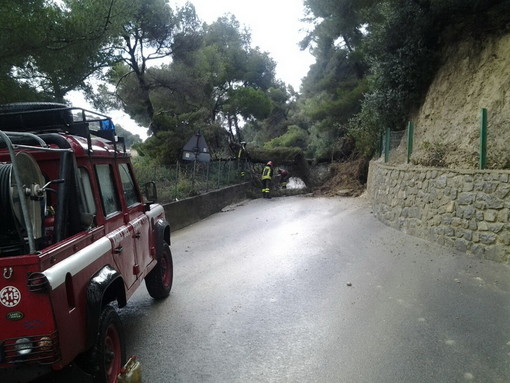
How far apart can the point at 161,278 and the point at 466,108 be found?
8744mm

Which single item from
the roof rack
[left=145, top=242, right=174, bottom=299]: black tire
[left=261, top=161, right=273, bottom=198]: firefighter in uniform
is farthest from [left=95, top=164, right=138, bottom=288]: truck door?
[left=261, top=161, right=273, bottom=198]: firefighter in uniform

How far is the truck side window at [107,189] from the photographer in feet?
13.2

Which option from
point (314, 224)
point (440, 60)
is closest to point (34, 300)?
point (314, 224)

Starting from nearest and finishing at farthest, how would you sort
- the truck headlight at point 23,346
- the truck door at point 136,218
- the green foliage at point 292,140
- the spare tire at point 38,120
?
the truck headlight at point 23,346
the spare tire at point 38,120
the truck door at point 136,218
the green foliage at point 292,140

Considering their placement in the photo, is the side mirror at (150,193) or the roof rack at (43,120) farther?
the side mirror at (150,193)

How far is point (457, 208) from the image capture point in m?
7.67

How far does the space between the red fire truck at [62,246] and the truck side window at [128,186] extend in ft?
0.11

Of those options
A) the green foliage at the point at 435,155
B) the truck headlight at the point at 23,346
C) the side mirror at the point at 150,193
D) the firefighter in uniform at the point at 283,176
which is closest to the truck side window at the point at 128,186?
the side mirror at the point at 150,193

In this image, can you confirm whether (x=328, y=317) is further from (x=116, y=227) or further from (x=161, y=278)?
(x=116, y=227)

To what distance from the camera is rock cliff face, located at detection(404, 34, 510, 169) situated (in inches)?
327

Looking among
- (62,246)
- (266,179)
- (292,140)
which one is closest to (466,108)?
(62,246)

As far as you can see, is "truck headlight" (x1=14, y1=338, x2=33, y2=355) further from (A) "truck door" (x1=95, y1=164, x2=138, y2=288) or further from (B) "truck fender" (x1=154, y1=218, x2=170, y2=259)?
(B) "truck fender" (x1=154, y1=218, x2=170, y2=259)

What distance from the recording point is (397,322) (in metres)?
4.83

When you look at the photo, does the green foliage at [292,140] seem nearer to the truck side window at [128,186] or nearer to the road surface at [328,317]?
the road surface at [328,317]
